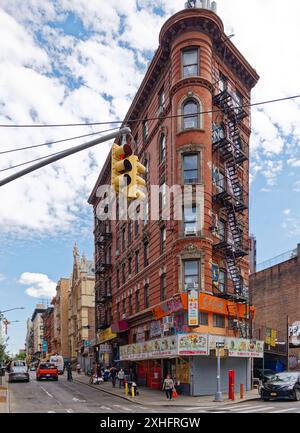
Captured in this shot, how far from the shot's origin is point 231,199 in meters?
36.5

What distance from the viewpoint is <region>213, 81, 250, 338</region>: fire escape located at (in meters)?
35.2

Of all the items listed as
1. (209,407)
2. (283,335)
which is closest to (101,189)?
(283,335)

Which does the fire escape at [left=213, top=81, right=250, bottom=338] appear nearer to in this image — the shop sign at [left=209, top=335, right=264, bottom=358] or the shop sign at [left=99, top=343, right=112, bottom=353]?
the shop sign at [left=209, top=335, right=264, bottom=358]

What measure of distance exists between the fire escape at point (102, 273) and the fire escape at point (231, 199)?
2100 cm

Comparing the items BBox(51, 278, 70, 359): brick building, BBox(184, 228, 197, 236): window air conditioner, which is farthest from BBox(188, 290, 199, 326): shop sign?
BBox(51, 278, 70, 359): brick building

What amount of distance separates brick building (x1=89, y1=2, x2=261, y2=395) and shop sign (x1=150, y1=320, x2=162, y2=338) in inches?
4.6

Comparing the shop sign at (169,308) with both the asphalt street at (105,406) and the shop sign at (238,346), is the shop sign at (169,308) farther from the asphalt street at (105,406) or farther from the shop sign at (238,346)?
the asphalt street at (105,406)

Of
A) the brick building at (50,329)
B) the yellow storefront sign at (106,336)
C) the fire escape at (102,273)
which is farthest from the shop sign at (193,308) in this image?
the brick building at (50,329)

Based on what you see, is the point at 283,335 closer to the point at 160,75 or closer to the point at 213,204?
the point at 213,204

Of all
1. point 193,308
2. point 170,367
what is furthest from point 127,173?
point 170,367

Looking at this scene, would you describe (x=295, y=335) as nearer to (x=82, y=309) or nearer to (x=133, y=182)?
(x=82, y=309)

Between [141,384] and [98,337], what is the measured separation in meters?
18.1

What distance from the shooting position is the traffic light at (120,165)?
1125 centimetres

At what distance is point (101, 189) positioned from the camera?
60.2 meters
